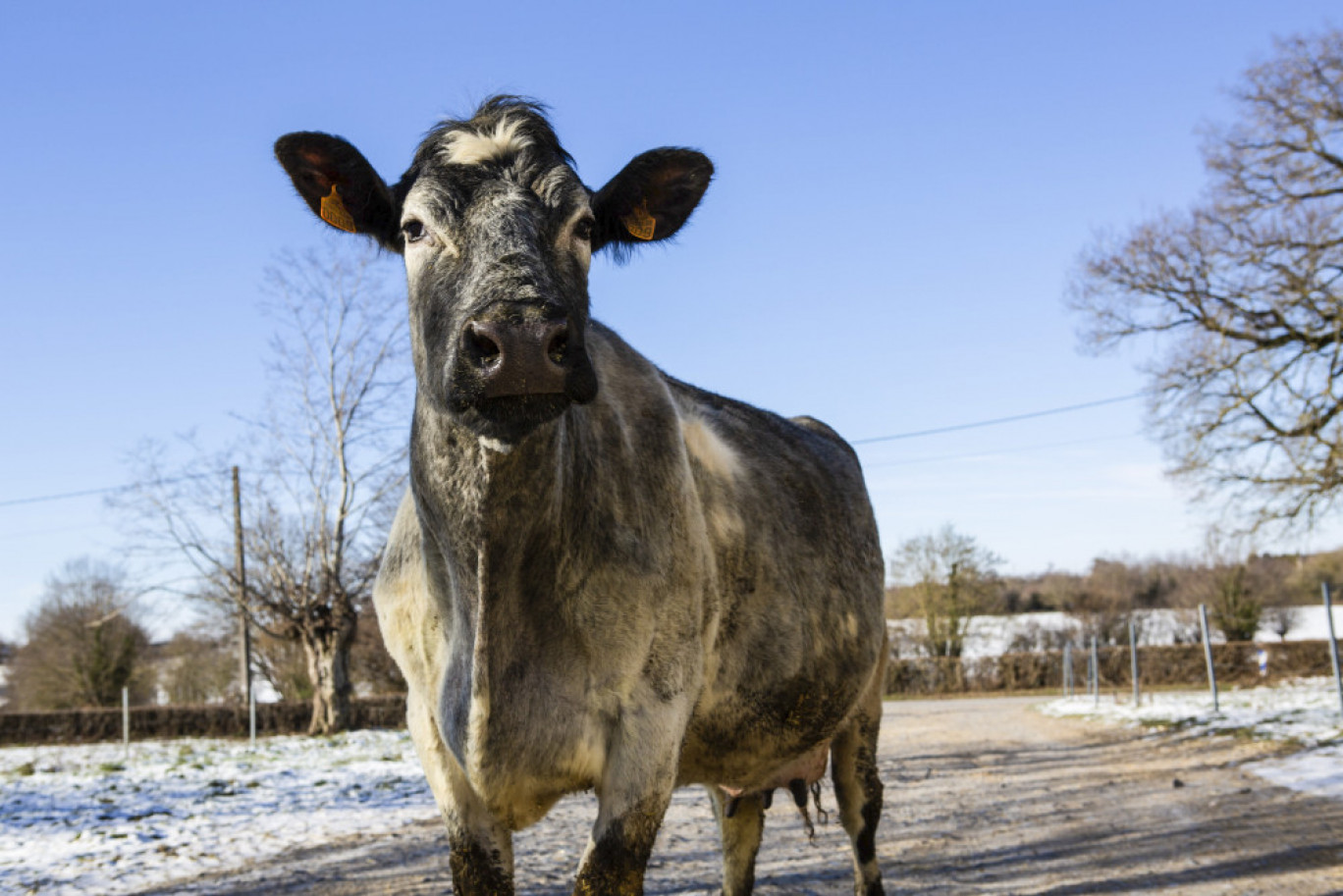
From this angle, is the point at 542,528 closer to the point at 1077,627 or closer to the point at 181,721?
the point at 181,721

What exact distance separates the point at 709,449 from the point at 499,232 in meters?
1.66

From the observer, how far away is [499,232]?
305 cm

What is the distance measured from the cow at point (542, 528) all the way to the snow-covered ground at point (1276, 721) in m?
8.61

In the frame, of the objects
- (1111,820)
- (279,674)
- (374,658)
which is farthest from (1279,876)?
(279,674)

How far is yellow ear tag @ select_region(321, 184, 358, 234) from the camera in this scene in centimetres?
352

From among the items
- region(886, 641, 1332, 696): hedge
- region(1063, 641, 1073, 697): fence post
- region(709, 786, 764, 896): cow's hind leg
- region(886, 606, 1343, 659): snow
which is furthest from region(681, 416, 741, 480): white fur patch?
region(886, 606, 1343, 659): snow

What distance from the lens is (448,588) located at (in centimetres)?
340

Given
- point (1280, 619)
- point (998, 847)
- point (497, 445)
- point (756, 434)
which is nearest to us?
point (497, 445)

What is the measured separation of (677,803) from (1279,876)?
21.2 feet

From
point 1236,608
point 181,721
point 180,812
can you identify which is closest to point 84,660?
point 181,721

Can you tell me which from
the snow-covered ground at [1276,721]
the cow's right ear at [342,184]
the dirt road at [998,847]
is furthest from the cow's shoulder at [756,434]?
the snow-covered ground at [1276,721]

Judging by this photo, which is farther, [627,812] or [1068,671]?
[1068,671]

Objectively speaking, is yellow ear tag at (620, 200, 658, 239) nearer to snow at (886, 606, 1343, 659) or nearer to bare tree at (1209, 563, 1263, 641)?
snow at (886, 606, 1343, 659)

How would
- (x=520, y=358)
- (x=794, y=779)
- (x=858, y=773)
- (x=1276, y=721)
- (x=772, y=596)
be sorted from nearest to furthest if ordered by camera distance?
(x=520, y=358) → (x=772, y=596) → (x=794, y=779) → (x=858, y=773) → (x=1276, y=721)
